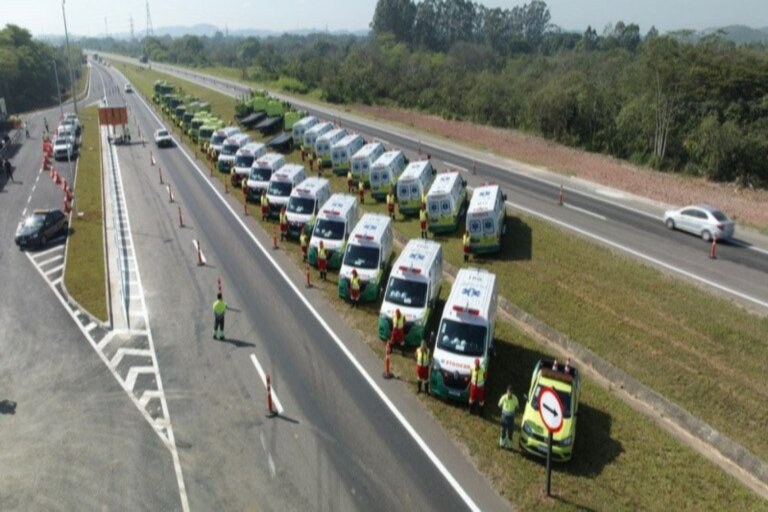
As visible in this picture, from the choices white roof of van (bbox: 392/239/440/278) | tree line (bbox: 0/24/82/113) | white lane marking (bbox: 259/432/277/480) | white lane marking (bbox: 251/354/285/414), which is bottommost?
white lane marking (bbox: 259/432/277/480)

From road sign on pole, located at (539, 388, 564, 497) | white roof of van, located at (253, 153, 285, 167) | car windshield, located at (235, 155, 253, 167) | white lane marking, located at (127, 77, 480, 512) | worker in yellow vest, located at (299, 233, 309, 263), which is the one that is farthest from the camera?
car windshield, located at (235, 155, 253, 167)

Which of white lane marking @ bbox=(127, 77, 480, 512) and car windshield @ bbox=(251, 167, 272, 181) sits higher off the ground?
car windshield @ bbox=(251, 167, 272, 181)

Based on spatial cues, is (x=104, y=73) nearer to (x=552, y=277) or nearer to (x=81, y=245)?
(x=81, y=245)

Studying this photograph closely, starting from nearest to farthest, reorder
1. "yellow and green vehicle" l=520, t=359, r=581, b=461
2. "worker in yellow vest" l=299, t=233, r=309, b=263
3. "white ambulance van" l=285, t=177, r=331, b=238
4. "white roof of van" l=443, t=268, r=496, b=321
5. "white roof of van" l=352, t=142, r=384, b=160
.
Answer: "yellow and green vehicle" l=520, t=359, r=581, b=461, "white roof of van" l=443, t=268, r=496, b=321, "worker in yellow vest" l=299, t=233, r=309, b=263, "white ambulance van" l=285, t=177, r=331, b=238, "white roof of van" l=352, t=142, r=384, b=160

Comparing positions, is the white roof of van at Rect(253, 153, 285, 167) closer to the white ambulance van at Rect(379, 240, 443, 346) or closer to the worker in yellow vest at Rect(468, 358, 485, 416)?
the white ambulance van at Rect(379, 240, 443, 346)

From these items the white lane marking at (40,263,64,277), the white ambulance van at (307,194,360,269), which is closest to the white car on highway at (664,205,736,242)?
the white ambulance van at (307,194,360,269)

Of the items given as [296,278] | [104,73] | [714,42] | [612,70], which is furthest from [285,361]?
[104,73]

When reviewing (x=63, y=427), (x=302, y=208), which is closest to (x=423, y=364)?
(x=63, y=427)

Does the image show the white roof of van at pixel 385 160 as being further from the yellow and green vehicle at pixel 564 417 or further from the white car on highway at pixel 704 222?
the yellow and green vehicle at pixel 564 417
